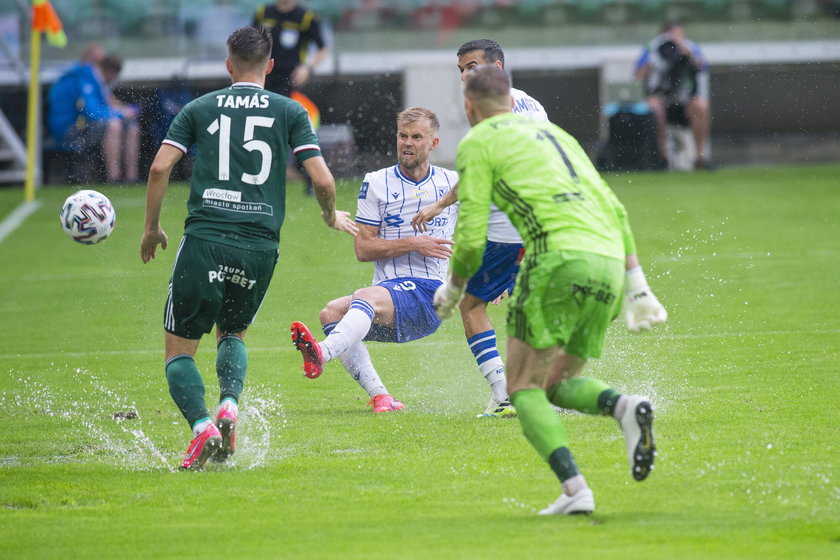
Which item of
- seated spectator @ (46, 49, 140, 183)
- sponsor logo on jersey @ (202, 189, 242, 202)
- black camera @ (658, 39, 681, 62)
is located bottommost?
seated spectator @ (46, 49, 140, 183)

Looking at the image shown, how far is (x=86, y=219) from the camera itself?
7.23 m

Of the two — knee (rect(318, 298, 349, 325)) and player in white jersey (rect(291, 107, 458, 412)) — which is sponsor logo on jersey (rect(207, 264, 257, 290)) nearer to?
player in white jersey (rect(291, 107, 458, 412))

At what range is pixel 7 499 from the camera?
219 inches

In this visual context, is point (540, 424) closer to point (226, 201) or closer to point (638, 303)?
point (638, 303)

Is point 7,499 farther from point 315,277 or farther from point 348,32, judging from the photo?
point 348,32

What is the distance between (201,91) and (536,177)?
18.7 m

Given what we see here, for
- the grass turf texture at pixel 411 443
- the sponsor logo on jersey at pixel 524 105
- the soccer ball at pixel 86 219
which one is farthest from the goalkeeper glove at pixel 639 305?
the soccer ball at pixel 86 219

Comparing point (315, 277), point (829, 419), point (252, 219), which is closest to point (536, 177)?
point (252, 219)

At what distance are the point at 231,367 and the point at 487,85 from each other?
1.93m

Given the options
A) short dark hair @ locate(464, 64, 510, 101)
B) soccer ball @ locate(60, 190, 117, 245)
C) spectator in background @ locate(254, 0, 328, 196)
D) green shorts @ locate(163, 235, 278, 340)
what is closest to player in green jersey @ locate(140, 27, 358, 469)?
green shorts @ locate(163, 235, 278, 340)

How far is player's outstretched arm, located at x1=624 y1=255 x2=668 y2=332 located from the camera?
530 cm

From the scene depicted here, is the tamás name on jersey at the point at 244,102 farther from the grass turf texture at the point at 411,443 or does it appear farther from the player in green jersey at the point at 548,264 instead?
the grass turf texture at the point at 411,443

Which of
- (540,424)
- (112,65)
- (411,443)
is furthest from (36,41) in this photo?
(540,424)

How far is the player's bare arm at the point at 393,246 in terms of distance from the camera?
7602 millimetres
